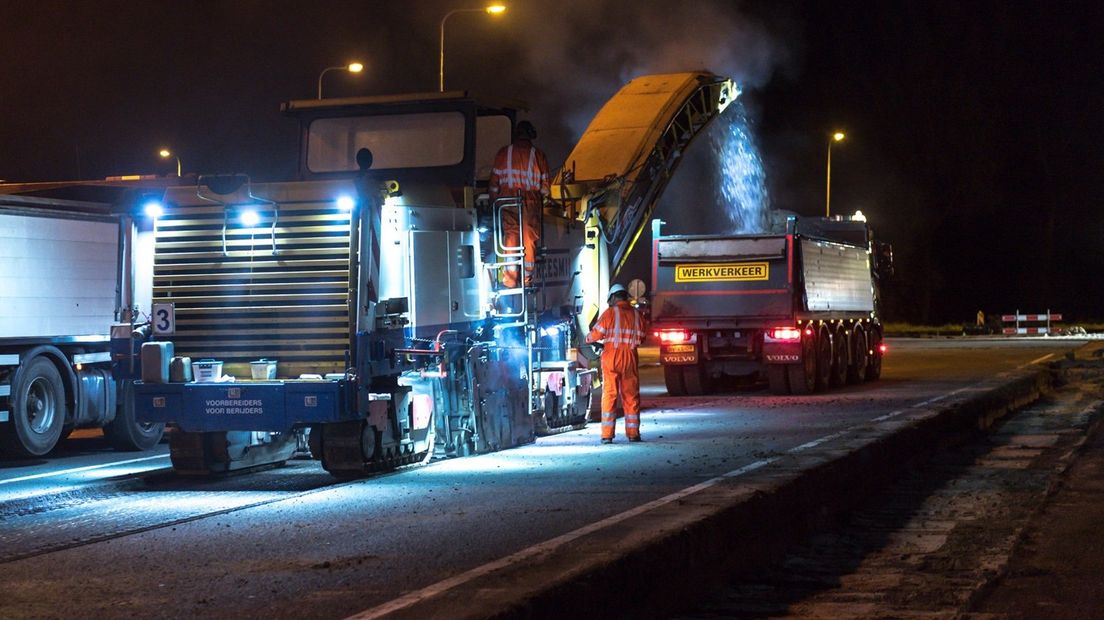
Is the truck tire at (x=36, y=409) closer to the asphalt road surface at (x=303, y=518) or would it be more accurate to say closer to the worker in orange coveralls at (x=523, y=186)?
the asphalt road surface at (x=303, y=518)

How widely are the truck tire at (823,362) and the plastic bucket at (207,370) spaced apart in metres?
14.0

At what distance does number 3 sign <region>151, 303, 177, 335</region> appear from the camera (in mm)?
13422

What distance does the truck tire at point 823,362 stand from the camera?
25.3 metres

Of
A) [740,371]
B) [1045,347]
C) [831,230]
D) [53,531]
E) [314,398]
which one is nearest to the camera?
[53,531]

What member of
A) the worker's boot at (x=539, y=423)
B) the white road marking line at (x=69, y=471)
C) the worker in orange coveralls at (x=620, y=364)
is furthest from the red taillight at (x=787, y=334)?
the white road marking line at (x=69, y=471)

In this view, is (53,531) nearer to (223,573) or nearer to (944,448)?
(223,573)

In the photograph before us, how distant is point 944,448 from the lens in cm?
1698

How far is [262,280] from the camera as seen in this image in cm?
1332

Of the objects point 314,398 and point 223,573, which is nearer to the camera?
point 223,573

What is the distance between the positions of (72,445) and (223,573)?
11.3 m

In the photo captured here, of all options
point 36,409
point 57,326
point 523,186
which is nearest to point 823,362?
point 523,186

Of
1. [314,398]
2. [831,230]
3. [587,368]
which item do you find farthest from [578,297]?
[831,230]

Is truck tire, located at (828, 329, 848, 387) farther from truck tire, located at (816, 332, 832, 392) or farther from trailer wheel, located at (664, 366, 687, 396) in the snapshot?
trailer wheel, located at (664, 366, 687, 396)

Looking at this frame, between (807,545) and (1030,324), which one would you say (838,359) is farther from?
(1030,324)
